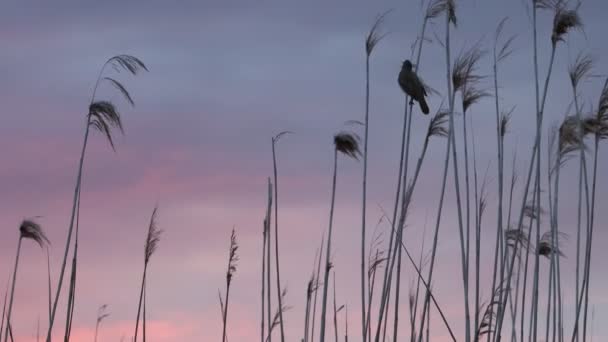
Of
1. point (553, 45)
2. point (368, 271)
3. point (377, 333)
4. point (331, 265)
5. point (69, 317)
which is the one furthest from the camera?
point (331, 265)

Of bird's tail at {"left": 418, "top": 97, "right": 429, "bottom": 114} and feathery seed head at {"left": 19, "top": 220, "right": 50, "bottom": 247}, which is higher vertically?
bird's tail at {"left": 418, "top": 97, "right": 429, "bottom": 114}

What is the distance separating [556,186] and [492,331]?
63.2 inches

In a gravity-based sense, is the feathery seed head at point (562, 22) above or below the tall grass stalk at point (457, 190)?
above

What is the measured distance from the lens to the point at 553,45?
8.08 meters

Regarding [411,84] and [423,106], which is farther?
[423,106]

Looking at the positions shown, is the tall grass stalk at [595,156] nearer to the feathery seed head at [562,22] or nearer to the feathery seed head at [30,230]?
the feathery seed head at [562,22]

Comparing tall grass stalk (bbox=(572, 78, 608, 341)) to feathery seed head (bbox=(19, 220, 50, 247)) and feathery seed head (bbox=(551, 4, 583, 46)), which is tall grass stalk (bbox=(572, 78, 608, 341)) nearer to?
feathery seed head (bbox=(551, 4, 583, 46))

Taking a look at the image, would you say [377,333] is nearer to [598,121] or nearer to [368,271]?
[368,271]

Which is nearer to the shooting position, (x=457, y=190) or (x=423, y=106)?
(x=457, y=190)

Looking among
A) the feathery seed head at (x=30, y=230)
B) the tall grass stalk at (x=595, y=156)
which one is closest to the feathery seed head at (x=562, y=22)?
the tall grass stalk at (x=595, y=156)

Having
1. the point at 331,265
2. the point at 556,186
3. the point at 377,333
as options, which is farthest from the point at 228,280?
the point at 556,186

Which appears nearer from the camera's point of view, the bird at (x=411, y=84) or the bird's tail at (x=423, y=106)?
the bird at (x=411, y=84)

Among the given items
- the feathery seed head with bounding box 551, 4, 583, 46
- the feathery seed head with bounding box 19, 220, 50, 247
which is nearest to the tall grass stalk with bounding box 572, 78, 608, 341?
the feathery seed head with bounding box 551, 4, 583, 46

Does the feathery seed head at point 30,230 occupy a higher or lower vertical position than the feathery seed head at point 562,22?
lower
